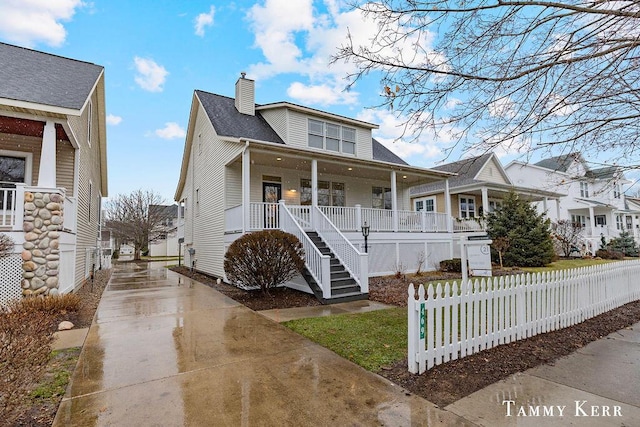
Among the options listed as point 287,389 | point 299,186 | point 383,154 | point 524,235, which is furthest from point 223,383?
point 524,235

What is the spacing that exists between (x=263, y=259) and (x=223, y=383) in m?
4.78

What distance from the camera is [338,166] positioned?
13508 mm

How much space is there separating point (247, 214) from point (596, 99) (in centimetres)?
880

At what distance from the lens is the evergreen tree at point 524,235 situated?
1517 centimetres

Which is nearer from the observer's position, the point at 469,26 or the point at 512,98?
the point at 469,26

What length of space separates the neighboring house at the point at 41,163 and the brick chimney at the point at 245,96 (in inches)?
220

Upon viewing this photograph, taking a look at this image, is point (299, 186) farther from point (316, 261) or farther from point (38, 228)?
point (38, 228)

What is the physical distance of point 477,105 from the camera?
4.17 meters

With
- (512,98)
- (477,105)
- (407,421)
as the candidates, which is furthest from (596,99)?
(407,421)

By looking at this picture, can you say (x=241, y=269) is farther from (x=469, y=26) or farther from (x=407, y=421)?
(x=469, y=26)

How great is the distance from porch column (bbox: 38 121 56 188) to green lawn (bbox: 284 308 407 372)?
636 centimetres

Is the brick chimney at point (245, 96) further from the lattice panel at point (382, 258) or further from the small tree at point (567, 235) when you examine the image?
the small tree at point (567, 235)

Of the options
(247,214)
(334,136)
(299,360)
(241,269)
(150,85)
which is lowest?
(299,360)

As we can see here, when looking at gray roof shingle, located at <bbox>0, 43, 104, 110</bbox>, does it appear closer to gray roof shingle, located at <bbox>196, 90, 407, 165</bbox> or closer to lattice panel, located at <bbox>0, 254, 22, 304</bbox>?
lattice panel, located at <bbox>0, 254, 22, 304</bbox>
